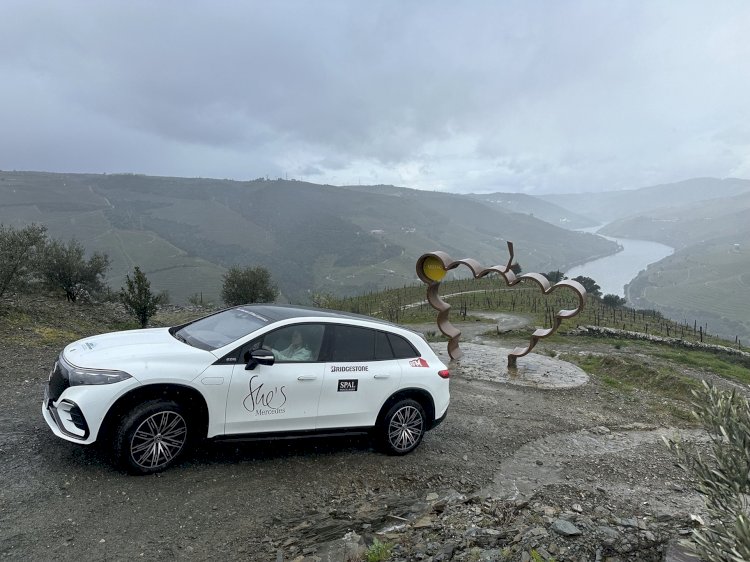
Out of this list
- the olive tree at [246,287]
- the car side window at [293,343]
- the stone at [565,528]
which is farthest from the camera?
the olive tree at [246,287]

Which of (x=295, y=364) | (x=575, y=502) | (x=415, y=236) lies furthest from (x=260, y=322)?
(x=415, y=236)

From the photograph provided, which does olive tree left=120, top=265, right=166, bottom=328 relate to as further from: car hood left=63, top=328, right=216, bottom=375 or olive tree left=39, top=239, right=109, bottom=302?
car hood left=63, top=328, right=216, bottom=375

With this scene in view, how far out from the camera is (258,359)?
5.04 metres

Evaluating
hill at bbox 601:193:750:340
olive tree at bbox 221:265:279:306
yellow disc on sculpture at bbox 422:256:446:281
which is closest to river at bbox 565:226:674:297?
hill at bbox 601:193:750:340

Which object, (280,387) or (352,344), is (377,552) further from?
(352,344)

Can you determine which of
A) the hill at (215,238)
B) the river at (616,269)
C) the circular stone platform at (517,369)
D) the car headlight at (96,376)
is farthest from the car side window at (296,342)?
Result: the river at (616,269)

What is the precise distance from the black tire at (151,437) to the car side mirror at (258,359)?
775mm

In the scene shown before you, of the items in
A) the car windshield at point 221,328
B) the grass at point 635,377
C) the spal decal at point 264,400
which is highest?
the car windshield at point 221,328

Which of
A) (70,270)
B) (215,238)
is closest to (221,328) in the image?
(70,270)

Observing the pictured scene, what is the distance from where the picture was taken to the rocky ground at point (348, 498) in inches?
153

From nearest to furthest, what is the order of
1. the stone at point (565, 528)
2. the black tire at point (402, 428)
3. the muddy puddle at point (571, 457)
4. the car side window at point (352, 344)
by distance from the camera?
the stone at point (565, 528) < the car side window at point (352, 344) < the black tire at point (402, 428) < the muddy puddle at point (571, 457)

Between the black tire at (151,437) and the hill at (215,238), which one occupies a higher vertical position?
the hill at (215,238)

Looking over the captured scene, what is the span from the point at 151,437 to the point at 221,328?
58.7 inches

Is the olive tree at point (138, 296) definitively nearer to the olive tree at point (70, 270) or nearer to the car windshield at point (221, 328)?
the olive tree at point (70, 270)
